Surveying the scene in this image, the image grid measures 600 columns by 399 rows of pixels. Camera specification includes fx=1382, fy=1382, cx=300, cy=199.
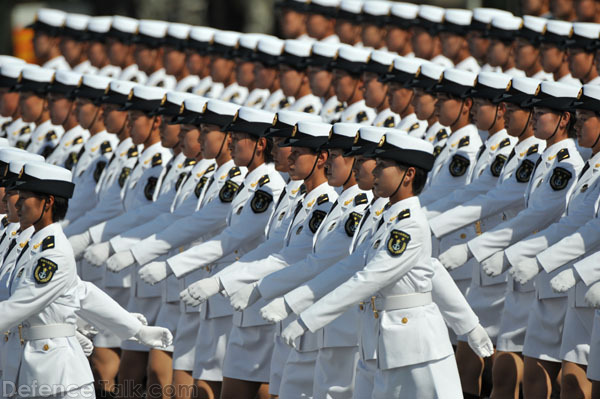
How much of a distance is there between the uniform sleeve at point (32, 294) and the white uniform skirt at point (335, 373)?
1.58m

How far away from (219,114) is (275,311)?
2.55m

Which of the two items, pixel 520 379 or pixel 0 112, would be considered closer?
pixel 520 379

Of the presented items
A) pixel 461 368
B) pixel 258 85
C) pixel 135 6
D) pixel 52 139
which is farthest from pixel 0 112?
pixel 135 6

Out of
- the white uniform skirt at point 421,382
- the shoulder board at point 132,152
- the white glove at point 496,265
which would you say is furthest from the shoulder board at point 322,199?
the shoulder board at point 132,152

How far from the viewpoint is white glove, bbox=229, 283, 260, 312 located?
7.84 metres

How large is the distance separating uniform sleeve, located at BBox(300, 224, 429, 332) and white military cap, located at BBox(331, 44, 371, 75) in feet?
16.6

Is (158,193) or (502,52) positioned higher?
(502,52)

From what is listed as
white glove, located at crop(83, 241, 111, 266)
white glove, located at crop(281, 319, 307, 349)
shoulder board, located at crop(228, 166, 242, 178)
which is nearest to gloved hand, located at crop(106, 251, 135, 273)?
white glove, located at crop(83, 241, 111, 266)

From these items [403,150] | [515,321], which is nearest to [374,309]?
[403,150]

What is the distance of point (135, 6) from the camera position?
26.1 meters

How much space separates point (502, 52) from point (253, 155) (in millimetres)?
4196

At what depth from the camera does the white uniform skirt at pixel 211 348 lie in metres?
9.12

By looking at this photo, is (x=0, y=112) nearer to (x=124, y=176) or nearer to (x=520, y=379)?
(x=124, y=176)

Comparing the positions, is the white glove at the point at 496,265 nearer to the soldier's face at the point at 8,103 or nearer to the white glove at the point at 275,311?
the white glove at the point at 275,311
